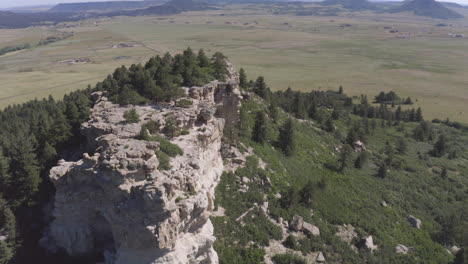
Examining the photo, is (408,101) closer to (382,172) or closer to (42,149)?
(382,172)

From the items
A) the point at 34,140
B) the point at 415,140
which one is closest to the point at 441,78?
the point at 415,140

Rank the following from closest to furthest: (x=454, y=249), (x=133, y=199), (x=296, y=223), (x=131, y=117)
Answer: (x=133, y=199), (x=131, y=117), (x=296, y=223), (x=454, y=249)

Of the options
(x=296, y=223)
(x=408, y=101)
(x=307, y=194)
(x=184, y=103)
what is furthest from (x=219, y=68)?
(x=408, y=101)

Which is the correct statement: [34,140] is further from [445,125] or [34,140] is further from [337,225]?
[445,125]

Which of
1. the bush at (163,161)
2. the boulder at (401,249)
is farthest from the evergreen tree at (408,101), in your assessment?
the bush at (163,161)

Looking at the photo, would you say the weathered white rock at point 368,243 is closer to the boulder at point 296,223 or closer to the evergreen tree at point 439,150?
the boulder at point 296,223
